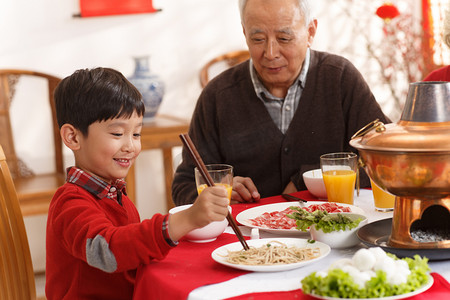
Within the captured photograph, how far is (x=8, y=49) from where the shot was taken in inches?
145

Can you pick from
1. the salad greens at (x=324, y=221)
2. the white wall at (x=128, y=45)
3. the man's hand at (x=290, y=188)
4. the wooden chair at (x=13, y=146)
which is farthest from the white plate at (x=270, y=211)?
the white wall at (x=128, y=45)

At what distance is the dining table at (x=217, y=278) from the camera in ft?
3.88

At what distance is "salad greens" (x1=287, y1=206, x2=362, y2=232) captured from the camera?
1.40 m

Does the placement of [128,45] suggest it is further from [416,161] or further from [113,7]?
[416,161]

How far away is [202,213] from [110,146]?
0.37 m

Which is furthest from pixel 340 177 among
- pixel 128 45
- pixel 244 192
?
pixel 128 45

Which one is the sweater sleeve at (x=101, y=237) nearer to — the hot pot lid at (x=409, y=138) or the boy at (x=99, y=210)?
the boy at (x=99, y=210)

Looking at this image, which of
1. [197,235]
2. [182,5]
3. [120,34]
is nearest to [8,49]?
[120,34]

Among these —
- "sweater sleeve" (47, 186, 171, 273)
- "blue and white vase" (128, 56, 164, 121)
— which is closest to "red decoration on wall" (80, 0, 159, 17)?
"blue and white vase" (128, 56, 164, 121)

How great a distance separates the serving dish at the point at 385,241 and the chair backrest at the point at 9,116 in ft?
8.49

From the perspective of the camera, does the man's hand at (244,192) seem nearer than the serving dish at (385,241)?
No

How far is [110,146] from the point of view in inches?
62.2

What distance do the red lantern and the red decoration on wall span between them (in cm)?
142

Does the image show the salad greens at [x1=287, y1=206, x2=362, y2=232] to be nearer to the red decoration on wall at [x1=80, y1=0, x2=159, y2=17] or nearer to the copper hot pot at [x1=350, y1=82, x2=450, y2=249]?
the copper hot pot at [x1=350, y1=82, x2=450, y2=249]
